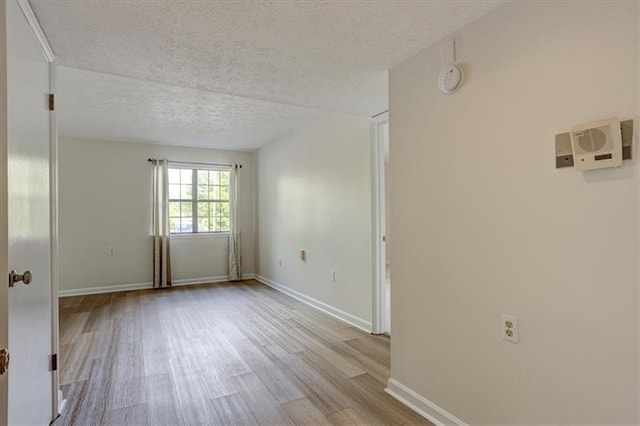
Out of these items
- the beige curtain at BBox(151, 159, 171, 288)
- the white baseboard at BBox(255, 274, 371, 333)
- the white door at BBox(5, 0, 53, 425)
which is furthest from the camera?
the beige curtain at BBox(151, 159, 171, 288)

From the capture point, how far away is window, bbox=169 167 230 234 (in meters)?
5.91

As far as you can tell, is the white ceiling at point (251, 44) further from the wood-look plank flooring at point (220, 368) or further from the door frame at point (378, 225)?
the wood-look plank flooring at point (220, 368)

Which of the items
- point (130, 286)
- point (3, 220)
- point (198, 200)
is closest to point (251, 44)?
point (3, 220)

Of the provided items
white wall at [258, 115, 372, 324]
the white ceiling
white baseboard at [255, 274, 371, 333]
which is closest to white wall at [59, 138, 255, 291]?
white wall at [258, 115, 372, 324]

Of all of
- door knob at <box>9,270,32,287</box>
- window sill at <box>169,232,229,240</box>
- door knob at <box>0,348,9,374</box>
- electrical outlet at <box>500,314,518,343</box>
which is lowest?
electrical outlet at <box>500,314,518,343</box>

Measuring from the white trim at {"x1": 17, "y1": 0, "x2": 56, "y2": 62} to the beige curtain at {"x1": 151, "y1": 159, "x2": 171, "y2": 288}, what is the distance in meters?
3.84

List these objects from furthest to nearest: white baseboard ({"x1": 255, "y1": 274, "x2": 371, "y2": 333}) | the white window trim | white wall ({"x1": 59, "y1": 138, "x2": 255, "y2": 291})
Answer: the white window trim
white wall ({"x1": 59, "y1": 138, "x2": 255, "y2": 291})
white baseboard ({"x1": 255, "y1": 274, "x2": 371, "y2": 333})

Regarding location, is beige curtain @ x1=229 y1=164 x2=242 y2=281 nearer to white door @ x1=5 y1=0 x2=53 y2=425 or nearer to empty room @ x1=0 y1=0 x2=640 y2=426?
empty room @ x1=0 y1=0 x2=640 y2=426

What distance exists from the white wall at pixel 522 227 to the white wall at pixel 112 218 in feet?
15.6

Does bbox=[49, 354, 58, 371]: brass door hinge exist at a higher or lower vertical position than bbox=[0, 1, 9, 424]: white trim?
lower

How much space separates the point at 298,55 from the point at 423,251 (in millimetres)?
1421

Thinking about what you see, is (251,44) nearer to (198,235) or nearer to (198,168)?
(198,168)

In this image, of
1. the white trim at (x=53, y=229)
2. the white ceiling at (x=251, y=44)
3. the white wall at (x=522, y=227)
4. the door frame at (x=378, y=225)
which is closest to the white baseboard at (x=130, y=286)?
the white ceiling at (x=251, y=44)

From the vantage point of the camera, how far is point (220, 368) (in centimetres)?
262
